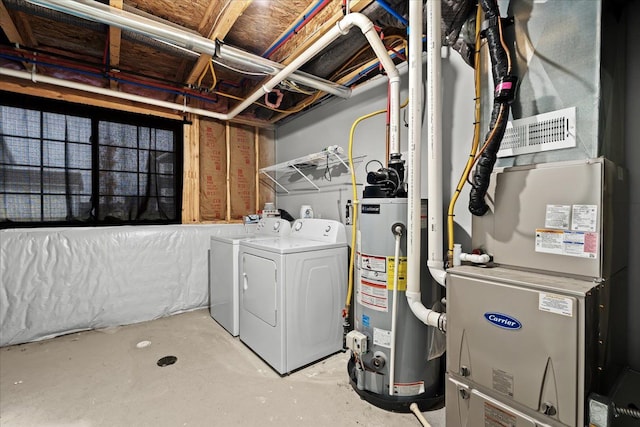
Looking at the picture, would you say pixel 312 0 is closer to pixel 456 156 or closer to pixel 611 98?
pixel 456 156

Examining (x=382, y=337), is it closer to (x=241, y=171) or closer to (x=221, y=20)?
(x=221, y=20)

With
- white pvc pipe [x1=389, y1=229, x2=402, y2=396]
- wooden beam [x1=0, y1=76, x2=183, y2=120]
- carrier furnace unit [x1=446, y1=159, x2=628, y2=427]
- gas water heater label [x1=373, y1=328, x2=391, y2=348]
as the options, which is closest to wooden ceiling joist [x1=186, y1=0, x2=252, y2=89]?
wooden beam [x1=0, y1=76, x2=183, y2=120]

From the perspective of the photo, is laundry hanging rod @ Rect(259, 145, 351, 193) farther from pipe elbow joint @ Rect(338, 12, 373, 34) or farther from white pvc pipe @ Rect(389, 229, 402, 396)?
white pvc pipe @ Rect(389, 229, 402, 396)

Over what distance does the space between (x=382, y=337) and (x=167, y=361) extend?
5.55 feet

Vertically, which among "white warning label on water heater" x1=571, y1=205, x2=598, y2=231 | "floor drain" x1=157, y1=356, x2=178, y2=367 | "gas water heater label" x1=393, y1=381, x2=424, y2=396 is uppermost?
"white warning label on water heater" x1=571, y1=205, x2=598, y2=231

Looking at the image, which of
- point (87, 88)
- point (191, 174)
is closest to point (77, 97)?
point (87, 88)

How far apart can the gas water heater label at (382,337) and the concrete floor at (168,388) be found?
38 cm

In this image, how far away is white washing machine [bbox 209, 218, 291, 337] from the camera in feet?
8.38

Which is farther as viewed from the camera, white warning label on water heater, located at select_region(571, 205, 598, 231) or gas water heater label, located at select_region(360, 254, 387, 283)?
gas water heater label, located at select_region(360, 254, 387, 283)

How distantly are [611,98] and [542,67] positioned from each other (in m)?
0.33

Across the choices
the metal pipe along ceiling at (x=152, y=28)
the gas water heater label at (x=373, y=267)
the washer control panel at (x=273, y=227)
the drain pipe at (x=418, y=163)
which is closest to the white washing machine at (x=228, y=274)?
the washer control panel at (x=273, y=227)

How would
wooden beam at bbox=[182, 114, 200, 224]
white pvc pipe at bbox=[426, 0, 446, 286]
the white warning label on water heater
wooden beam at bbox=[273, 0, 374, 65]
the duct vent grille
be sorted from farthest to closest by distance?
wooden beam at bbox=[182, 114, 200, 224], wooden beam at bbox=[273, 0, 374, 65], white pvc pipe at bbox=[426, 0, 446, 286], the duct vent grille, the white warning label on water heater

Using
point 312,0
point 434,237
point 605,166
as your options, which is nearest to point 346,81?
point 312,0

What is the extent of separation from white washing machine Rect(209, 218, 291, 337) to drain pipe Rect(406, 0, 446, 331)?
1592 millimetres
